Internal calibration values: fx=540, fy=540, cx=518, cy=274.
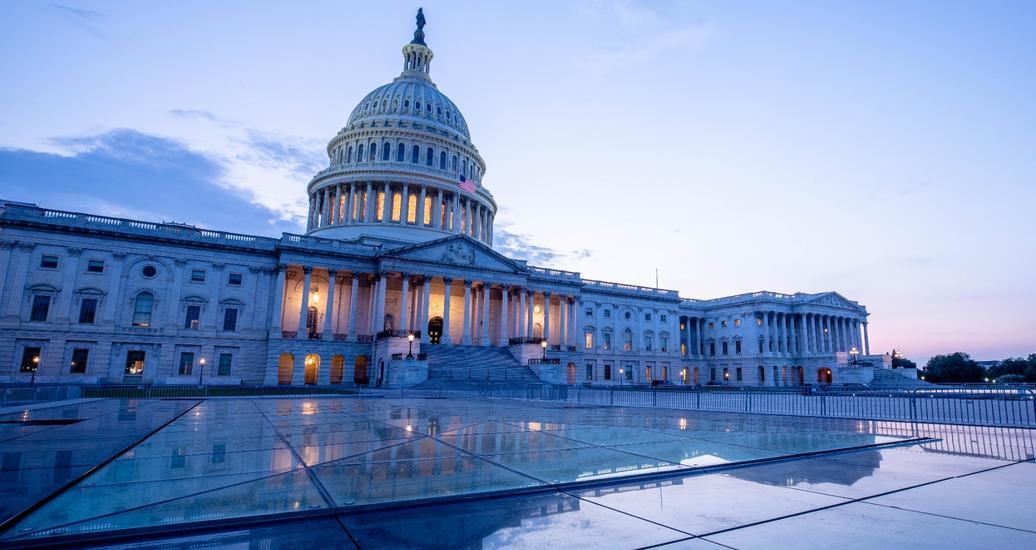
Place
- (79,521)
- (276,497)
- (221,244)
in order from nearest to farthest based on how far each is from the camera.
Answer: (79,521), (276,497), (221,244)

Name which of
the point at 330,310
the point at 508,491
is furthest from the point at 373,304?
the point at 508,491

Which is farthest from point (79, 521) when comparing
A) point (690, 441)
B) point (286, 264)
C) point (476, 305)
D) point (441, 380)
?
point (476, 305)

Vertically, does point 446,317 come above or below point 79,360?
above

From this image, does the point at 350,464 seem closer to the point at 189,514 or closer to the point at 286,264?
the point at 189,514

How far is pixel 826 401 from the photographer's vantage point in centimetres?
3033

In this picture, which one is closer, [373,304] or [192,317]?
[192,317]

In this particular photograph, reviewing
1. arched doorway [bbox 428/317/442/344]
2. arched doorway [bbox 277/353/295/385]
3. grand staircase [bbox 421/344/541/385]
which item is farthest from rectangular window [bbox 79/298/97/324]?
arched doorway [bbox 428/317/442/344]

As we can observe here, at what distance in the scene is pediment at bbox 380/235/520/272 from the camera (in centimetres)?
6000

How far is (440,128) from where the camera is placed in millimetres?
84875

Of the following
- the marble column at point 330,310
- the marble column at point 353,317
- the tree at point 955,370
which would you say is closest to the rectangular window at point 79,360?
the marble column at point 330,310

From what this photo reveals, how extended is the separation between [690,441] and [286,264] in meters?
54.1

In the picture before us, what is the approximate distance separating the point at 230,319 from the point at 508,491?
57421 millimetres

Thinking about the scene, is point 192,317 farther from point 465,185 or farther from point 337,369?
point 465,185

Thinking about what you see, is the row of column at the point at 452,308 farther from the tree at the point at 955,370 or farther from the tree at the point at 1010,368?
the tree at the point at 1010,368
